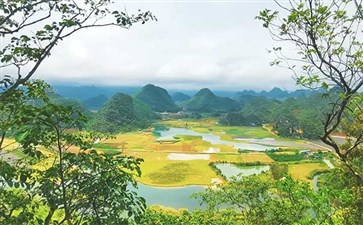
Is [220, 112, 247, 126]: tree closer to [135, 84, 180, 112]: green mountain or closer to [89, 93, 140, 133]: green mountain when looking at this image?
[89, 93, 140, 133]: green mountain

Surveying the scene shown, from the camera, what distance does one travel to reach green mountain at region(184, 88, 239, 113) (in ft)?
388

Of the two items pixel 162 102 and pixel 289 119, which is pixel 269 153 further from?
pixel 162 102

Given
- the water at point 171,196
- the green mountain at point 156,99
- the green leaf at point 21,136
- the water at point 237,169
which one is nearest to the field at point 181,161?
the water at point 171,196

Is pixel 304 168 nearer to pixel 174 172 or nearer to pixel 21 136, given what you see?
pixel 174 172

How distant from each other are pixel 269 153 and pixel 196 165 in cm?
1076

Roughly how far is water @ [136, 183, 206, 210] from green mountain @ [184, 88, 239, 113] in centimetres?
9147

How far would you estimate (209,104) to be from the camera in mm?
123500

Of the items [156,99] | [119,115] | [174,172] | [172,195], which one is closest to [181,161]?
[174,172]

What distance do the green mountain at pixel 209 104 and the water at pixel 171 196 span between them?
300 feet

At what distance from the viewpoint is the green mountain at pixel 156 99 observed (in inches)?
4602

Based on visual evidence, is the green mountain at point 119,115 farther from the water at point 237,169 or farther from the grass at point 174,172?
the water at point 237,169

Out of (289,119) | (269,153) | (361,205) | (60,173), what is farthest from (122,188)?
(289,119)

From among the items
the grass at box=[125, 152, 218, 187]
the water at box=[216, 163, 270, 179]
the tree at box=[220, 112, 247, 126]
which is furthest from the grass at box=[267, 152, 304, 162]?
the tree at box=[220, 112, 247, 126]

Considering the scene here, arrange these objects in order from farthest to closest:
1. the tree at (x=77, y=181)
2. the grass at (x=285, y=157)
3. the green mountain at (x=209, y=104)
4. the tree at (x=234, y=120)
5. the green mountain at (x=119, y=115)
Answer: the green mountain at (x=209, y=104) → the tree at (x=234, y=120) → the green mountain at (x=119, y=115) → the grass at (x=285, y=157) → the tree at (x=77, y=181)
